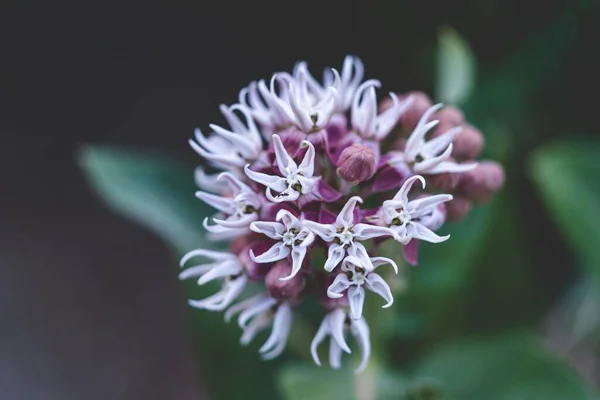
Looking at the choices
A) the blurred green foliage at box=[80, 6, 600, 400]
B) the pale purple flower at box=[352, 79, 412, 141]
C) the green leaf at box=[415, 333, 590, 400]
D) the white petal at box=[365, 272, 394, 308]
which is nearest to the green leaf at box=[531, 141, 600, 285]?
the blurred green foliage at box=[80, 6, 600, 400]

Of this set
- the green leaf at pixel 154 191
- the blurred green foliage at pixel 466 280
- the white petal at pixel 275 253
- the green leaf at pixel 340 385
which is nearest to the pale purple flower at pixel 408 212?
the white petal at pixel 275 253

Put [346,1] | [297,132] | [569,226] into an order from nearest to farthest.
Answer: [297,132], [569,226], [346,1]

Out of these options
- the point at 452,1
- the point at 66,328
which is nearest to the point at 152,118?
the point at 66,328

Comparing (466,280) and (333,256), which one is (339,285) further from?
(466,280)

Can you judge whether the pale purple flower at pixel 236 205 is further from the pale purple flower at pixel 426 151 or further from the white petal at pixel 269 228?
the pale purple flower at pixel 426 151

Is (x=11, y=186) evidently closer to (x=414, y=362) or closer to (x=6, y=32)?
(x=6, y=32)

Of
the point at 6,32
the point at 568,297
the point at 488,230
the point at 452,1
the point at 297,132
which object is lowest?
the point at 568,297
